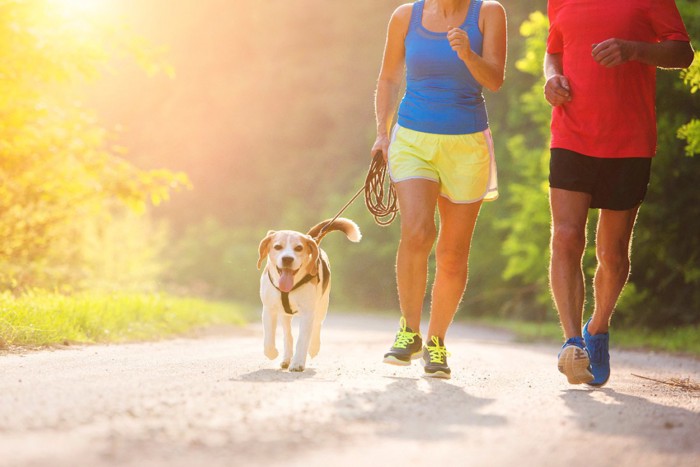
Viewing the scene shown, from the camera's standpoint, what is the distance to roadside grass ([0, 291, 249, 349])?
773cm

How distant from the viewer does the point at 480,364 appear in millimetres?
7512

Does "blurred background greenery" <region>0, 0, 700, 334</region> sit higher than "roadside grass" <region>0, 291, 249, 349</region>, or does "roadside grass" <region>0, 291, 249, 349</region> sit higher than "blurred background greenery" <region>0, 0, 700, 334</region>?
"blurred background greenery" <region>0, 0, 700, 334</region>

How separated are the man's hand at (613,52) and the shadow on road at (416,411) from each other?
2.02 metres

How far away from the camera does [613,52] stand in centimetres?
529

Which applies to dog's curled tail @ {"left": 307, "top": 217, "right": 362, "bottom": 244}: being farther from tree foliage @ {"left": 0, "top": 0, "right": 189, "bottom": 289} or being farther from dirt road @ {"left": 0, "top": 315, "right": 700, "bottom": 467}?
tree foliage @ {"left": 0, "top": 0, "right": 189, "bottom": 289}

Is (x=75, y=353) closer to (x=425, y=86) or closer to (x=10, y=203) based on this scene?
(x=425, y=86)

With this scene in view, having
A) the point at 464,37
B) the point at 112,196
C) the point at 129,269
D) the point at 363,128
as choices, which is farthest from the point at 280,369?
the point at 363,128

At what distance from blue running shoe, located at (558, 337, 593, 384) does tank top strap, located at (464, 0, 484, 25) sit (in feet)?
7.01

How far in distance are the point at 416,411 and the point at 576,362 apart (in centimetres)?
150

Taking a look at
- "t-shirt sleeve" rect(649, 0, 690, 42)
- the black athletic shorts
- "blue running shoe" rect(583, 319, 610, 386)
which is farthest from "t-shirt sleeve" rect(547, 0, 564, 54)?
"blue running shoe" rect(583, 319, 610, 386)

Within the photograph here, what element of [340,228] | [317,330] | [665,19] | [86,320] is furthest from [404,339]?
[86,320]

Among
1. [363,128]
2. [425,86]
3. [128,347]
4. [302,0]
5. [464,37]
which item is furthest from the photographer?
[302,0]

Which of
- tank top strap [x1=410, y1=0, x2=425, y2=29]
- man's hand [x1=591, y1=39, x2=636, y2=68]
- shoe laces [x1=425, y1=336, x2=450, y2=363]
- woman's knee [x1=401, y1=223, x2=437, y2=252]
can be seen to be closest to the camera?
man's hand [x1=591, y1=39, x2=636, y2=68]

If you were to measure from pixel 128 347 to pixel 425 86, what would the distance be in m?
3.87
